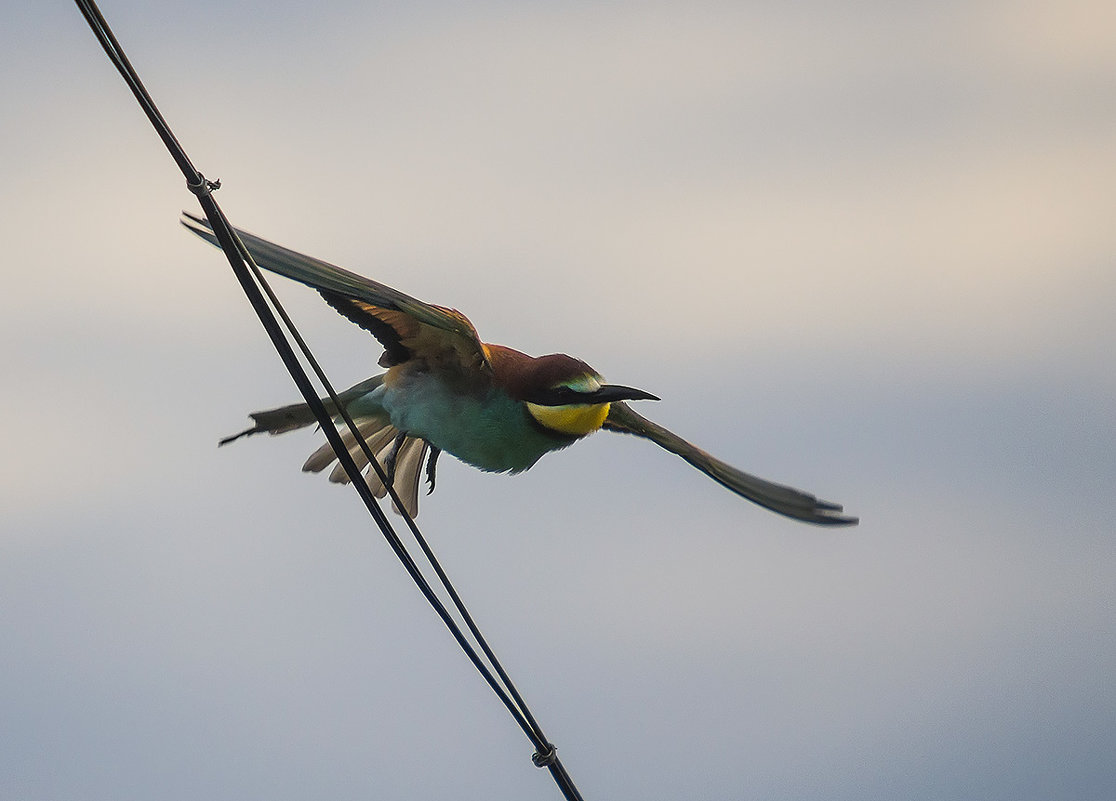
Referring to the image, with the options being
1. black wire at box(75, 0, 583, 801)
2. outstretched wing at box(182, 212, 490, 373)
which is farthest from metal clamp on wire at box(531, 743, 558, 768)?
outstretched wing at box(182, 212, 490, 373)

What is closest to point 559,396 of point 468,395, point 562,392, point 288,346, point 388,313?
point 562,392

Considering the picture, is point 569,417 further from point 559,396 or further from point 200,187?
point 200,187

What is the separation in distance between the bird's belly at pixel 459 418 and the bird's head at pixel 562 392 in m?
0.06

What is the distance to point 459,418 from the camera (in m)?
4.88

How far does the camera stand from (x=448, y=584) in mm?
3207

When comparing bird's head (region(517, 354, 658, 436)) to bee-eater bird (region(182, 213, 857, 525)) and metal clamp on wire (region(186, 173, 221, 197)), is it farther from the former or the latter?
metal clamp on wire (region(186, 173, 221, 197))

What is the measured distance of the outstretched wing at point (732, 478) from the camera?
5.36 m

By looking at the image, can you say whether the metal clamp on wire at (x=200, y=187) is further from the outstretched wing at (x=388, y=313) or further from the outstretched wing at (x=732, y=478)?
the outstretched wing at (x=732, y=478)

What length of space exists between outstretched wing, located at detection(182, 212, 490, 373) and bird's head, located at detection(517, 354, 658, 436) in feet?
0.55

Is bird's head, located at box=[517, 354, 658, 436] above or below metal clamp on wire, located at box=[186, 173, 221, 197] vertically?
above

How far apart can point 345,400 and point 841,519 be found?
5.85ft

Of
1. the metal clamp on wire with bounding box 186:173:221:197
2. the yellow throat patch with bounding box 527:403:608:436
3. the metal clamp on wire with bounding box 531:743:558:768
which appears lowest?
the metal clamp on wire with bounding box 531:743:558:768

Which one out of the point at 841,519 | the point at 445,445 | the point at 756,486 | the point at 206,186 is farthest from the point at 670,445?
the point at 206,186

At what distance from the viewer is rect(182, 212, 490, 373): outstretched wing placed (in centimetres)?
394
